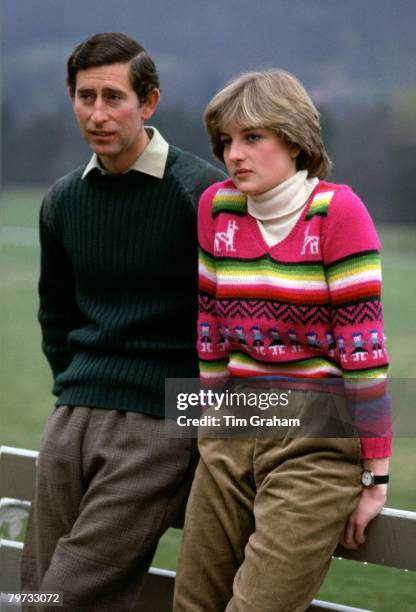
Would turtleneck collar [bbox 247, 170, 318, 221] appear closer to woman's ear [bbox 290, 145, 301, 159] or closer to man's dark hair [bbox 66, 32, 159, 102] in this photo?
woman's ear [bbox 290, 145, 301, 159]

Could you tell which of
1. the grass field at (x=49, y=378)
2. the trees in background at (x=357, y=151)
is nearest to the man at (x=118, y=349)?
the grass field at (x=49, y=378)

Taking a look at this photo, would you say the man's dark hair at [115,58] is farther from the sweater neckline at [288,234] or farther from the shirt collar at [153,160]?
the sweater neckline at [288,234]

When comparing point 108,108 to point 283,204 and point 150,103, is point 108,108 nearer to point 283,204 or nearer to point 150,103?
point 150,103

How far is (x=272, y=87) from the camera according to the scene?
2.24 meters

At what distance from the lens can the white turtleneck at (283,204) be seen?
2.20 meters

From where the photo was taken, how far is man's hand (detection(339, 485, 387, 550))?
2.18 meters

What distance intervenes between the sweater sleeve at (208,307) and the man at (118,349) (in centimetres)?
14

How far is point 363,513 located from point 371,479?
81mm

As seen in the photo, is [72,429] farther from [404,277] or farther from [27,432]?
[404,277]

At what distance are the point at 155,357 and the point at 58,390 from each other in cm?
29

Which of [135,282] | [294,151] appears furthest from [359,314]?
[135,282]

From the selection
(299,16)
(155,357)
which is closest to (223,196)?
(155,357)

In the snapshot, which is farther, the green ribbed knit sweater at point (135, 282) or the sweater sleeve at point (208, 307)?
the green ribbed knit sweater at point (135, 282)

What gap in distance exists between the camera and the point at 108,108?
8.02 ft
